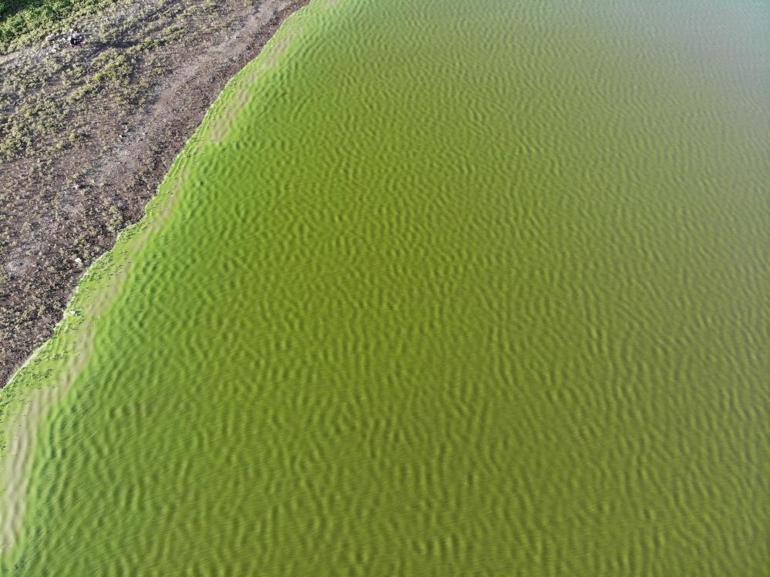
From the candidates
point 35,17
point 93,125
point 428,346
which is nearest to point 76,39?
point 35,17

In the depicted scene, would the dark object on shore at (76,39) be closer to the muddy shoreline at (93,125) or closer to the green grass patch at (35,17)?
the muddy shoreline at (93,125)

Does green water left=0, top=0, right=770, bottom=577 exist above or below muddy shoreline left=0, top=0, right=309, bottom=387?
below

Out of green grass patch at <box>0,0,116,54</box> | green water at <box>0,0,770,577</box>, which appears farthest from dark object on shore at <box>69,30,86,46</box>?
green water at <box>0,0,770,577</box>

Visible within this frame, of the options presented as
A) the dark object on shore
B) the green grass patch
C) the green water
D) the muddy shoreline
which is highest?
the green grass patch

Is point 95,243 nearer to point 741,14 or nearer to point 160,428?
point 160,428

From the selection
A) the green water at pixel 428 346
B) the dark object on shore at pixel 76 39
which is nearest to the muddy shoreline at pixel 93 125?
the dark object on shore at pixel 76 39

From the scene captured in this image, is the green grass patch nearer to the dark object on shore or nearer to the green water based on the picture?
the dark object on shore
